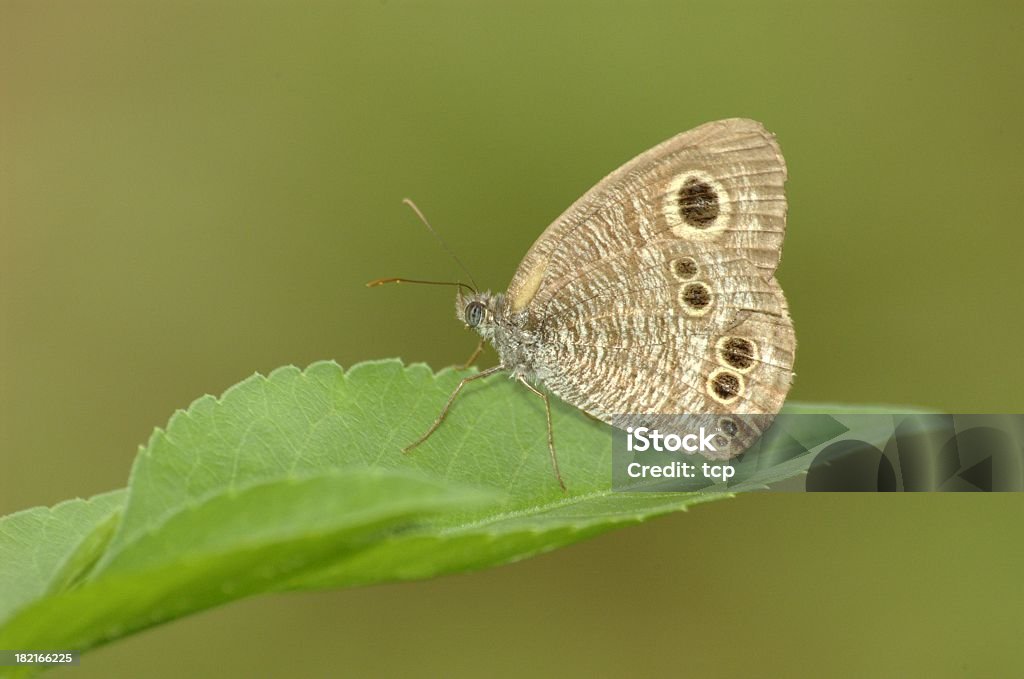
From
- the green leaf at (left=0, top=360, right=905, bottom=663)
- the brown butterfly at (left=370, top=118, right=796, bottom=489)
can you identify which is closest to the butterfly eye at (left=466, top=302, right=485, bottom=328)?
the brown butterfly at (left=370, top=118, right=796, bottom=489)

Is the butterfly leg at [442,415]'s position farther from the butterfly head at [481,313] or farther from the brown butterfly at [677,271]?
the butterfly head at [481,313]

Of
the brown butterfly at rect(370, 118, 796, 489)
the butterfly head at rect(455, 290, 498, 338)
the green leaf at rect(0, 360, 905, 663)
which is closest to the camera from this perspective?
the green leaf at rect(0, 360, 905, 663)

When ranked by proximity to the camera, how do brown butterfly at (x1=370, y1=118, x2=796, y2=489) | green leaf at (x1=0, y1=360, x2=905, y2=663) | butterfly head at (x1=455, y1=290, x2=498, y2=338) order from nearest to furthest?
green leaf at (x1=0, y1=360, x2=905, y2=663), brown butterfly at (x1=370, y1=118, x2=796, y2=489), butterfly head at (x1=455, y1=290, x2=498, y2=338)

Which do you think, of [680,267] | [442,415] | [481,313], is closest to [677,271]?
Answer: [680,267]

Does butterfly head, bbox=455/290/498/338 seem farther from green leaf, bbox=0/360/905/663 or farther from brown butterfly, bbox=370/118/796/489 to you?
green leaf, bbox=0/360/905/663

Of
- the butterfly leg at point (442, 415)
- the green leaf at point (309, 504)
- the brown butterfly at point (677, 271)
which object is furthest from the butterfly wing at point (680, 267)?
the butterfly leg at point (442, 415)

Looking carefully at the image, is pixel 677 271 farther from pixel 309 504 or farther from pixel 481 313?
pixel 309 504
